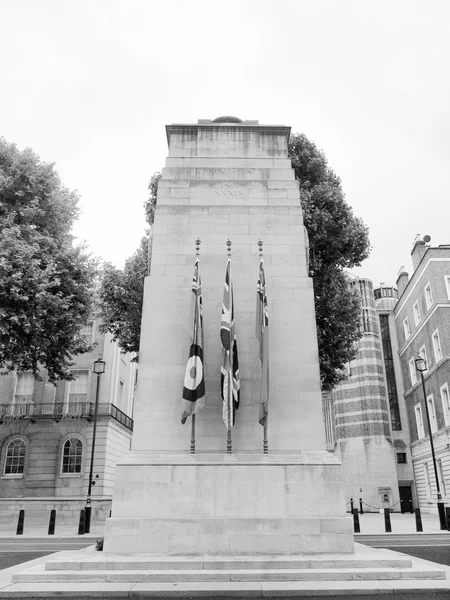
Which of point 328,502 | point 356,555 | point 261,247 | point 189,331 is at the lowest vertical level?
point 356,555

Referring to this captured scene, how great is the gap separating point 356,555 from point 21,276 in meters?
14.4

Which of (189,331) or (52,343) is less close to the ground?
(52,343)

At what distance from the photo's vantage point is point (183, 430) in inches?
394

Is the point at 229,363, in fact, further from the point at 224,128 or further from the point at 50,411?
the point at 50,411

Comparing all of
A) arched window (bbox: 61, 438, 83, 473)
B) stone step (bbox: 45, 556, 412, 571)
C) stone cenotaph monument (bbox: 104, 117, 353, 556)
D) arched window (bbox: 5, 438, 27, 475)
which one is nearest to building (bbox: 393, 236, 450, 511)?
arched window (bbox: 61, 438, 83, 473)

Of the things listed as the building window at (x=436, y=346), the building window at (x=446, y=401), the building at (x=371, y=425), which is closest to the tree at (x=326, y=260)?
the building window at (x=446, y=401)

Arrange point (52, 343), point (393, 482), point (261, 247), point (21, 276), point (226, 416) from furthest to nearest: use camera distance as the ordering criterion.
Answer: point (393, 482) < point (52, 343) < point (21, 276) < point (261, 247) < point (226, 416)

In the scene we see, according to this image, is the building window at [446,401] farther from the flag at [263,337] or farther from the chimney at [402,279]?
the flag at [263,337]

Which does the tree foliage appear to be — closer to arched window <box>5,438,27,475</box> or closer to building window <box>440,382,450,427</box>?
building window <box>440,382,450,427</box>

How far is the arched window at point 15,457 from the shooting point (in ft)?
96.0

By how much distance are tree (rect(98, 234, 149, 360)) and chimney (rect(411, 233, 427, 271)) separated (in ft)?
88.8

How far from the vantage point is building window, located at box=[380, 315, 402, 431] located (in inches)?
1842

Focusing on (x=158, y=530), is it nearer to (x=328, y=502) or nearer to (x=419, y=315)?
(x=328, y=502)

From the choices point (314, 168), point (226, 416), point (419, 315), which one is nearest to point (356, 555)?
point (226, 416)
